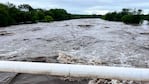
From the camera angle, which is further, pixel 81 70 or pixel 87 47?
pixel 87 47

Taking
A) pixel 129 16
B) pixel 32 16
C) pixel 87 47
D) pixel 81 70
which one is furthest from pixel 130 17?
pixel 81 70

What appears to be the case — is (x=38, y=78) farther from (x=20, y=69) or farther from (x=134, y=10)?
(x=134, y=10)

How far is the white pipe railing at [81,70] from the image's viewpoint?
54.0 inches

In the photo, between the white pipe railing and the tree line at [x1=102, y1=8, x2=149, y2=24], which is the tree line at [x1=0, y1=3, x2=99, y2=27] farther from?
the white pipe railing

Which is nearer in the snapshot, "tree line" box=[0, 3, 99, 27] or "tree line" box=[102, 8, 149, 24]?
"tree line" box=[0, 3, 99, 27]

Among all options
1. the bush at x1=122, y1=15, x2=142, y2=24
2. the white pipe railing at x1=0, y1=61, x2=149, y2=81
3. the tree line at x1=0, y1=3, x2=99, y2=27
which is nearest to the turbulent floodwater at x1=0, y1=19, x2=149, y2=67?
the white pipe railing at x1=0, y1=61, x2=149, y2=81

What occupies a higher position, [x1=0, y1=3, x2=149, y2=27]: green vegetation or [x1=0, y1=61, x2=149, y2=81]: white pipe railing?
[x1=0, y1=61, x2=149, y2=81]: white pipe railing

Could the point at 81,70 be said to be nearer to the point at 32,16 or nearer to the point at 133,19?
the point at 32,16

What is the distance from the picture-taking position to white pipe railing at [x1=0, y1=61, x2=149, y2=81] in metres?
1.37

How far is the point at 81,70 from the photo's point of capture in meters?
1.43

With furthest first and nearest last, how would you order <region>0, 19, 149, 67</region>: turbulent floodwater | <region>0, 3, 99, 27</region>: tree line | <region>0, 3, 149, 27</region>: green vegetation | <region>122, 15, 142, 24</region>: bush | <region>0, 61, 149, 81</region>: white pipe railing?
<region>122, 15, 142, 24</region>: bush
<region>0, 3, 149, 27</region>: green vegetation
<region>0, 3, 99, 27</region>: tree line
<region>0, 19, 149, 67</region>: turbulent floodwater
<region>0, 61, 149, 81</region>: white pipe railing

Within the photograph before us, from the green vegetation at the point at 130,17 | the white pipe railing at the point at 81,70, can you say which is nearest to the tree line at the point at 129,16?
the green vegetation at the point at 130,17

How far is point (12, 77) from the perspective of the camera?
539 cm

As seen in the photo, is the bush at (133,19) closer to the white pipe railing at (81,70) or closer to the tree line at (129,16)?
the tree line at (129,16)
